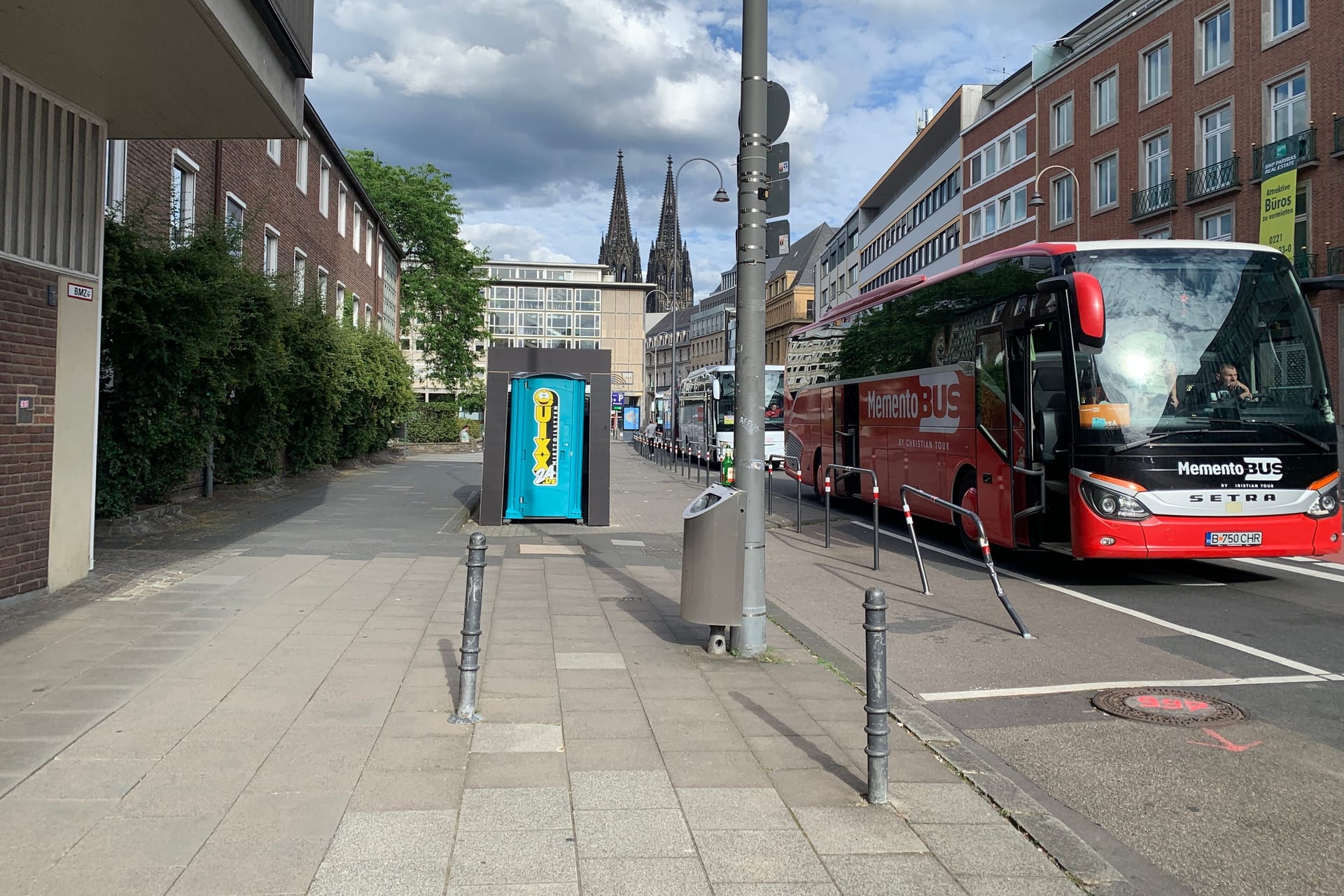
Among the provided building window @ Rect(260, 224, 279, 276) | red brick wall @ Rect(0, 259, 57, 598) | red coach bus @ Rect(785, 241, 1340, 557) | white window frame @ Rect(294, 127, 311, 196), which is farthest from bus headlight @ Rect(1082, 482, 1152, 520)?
white window frame @ Rect(294, 127, 311, 196)

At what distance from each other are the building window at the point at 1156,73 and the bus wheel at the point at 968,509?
27782mm

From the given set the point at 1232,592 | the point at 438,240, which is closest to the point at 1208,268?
the point at 1232,592

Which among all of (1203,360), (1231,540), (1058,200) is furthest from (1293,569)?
(1058,200)

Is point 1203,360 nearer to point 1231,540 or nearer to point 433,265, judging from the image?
point 1231,540

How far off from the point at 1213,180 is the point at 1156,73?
224 inches

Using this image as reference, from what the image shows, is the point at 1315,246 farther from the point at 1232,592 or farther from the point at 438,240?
the point at 438,240

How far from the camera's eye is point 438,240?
170 ft

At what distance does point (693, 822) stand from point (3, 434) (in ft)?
21.6

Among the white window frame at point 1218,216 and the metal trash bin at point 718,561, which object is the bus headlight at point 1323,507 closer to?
the metal trash bin at point 718,561

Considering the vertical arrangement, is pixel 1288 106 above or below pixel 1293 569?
above

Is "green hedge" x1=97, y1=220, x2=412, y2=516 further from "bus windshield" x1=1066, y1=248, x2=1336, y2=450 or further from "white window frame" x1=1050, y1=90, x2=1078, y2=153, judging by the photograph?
"white window frame" x1=1050, y1=90, x2=1078, y2=153

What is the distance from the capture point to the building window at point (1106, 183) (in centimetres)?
3719

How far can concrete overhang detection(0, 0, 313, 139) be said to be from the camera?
679cm

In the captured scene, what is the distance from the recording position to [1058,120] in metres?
41.5
